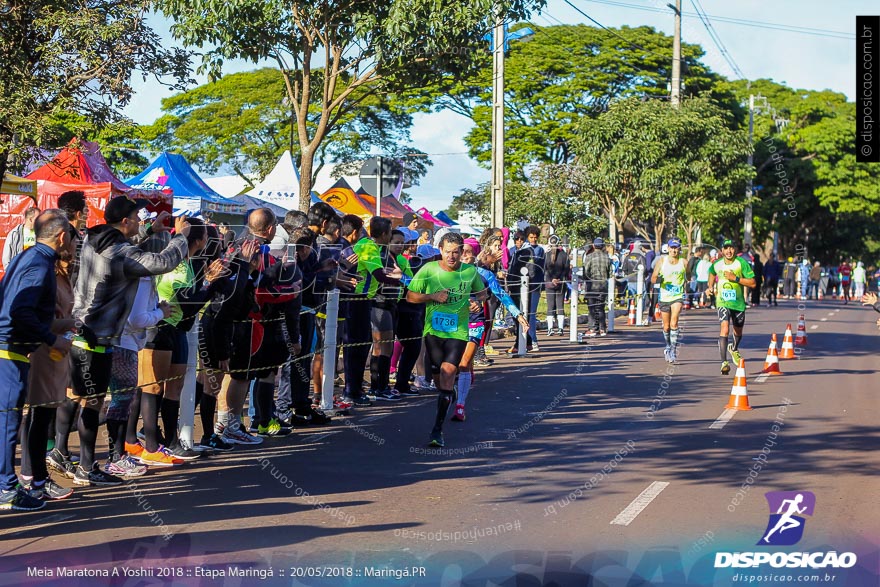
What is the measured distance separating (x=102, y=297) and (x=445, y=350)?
3.68 metres

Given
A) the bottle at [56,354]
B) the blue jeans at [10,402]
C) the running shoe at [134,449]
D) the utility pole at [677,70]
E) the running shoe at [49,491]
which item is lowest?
the running shoe at [49,491]

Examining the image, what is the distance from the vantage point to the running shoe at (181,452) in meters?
9.55

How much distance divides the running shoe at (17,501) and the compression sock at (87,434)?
0.88m

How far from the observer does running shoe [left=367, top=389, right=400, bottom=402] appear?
1367 cm

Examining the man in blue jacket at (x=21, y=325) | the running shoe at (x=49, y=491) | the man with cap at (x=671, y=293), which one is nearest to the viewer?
the man in blue jacket at (x=21, y=325)

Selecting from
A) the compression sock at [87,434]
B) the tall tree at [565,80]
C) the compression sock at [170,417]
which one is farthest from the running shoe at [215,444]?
the tall tree at [565,80]

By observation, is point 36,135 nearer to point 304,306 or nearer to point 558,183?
point 304,306

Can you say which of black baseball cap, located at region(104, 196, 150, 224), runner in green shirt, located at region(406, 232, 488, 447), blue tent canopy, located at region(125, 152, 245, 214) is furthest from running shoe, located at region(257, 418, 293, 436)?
blue tent canopy, located at region(125, 152, 245, 214)

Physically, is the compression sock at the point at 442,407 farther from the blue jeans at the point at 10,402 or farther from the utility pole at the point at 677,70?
the utility pole at the point at 677,70

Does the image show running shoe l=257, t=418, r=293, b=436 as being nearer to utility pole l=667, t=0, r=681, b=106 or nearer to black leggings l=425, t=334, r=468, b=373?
black leggings l=425, t=334, r=468, b=373

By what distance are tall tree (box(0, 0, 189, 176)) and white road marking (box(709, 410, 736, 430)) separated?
285 inches

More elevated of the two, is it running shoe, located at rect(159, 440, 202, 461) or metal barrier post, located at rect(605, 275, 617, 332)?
metal barrier post, located at rect(605, 275, 617, 332)

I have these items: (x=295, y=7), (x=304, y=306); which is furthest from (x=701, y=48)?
(x=304, y=306)

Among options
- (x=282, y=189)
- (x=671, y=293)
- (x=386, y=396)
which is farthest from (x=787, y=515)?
(x=282, y=189)
